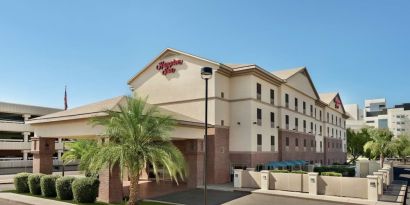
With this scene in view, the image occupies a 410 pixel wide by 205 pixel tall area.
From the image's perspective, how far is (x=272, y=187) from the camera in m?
29.0

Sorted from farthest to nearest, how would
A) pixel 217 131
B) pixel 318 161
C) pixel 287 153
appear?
pixel 318 161 < pixel 287 153 < pixel 217 131

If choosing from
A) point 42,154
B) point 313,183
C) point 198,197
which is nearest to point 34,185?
point 42,154

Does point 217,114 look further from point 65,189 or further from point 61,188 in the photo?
point 61,188

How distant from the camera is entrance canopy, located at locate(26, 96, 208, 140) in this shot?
24297mm

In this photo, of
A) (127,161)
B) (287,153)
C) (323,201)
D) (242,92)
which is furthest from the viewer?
(287,153)

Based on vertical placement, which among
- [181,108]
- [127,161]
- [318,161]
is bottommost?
[318,161]

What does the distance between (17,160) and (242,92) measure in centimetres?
4008

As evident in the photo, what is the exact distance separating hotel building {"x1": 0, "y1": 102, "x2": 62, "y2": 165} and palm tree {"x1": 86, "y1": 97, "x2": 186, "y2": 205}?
140ft

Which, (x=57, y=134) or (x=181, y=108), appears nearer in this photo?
(x=57, y=134)

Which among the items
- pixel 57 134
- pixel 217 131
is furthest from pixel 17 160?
pixel 217 131

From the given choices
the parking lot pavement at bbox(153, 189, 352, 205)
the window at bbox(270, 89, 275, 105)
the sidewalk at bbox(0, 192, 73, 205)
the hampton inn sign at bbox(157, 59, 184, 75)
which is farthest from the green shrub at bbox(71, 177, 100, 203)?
the window at bbox(270, 89, 275, 105)

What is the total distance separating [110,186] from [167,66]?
18774mm

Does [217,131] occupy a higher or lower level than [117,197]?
higher

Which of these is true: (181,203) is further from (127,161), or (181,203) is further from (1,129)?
(1,129)
